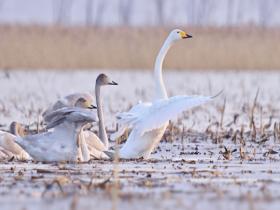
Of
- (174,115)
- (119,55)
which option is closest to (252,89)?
(119,55)

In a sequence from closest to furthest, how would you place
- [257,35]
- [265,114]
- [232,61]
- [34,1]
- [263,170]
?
1. [263,170]
2. [265,114]
3. [232,61]
4. [257,35]
5. [34,1]

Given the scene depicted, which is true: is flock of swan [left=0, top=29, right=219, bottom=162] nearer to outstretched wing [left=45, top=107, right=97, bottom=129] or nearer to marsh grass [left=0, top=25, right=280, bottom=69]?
outstretched wing [left=45, top=107, right=97, bottom=129]

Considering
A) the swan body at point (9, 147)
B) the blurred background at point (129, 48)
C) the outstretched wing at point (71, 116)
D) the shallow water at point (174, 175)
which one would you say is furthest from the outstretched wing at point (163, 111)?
the blurred background at point (129, 48)

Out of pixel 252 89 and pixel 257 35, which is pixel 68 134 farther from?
pixel 257 35

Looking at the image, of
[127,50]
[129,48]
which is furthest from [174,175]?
[129,48]

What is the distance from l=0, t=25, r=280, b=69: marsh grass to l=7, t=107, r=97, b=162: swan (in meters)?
11.8

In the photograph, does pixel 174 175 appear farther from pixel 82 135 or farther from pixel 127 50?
pixel 127 50

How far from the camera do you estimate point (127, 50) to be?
22250 mm

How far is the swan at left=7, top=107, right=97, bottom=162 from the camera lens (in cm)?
831

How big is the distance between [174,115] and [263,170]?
39.3 inches

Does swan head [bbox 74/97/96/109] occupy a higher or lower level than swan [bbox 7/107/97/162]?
higher

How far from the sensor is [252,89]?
18828mm

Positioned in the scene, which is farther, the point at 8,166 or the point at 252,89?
the point at 252,89

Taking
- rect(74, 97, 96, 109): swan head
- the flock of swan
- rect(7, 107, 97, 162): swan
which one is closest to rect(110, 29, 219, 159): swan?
the flock of swan
